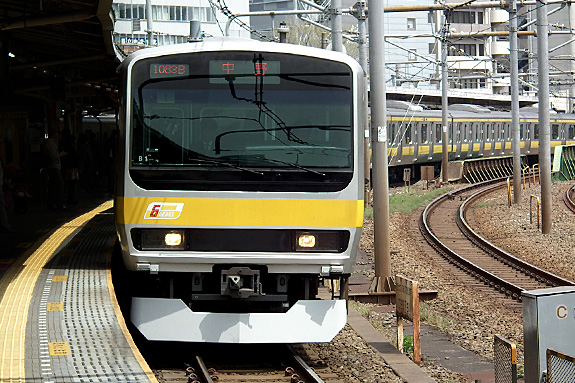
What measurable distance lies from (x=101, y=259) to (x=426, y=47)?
78.7m

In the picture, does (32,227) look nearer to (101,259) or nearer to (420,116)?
(101,259)

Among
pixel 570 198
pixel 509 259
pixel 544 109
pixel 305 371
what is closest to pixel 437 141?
pixel 570 198

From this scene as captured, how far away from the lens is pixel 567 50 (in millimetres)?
80812

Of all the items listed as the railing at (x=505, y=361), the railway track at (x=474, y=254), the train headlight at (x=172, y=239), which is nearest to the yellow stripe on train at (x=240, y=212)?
the train headlight at (x=172, y=239)

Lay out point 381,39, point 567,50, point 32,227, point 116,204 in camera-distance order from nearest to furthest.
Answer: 1. point 116,204
2. point 381,39
3. point 32,227
4. point 567,50

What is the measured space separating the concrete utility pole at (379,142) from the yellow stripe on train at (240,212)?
13.8 ft

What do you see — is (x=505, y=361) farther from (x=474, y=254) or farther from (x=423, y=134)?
(x=423, y=134)

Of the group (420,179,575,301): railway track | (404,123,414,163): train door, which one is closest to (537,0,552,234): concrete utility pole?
(420,179,575,301): railway track

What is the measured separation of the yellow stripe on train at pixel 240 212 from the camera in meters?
7.93

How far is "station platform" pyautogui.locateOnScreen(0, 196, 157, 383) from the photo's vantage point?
600 centimetres

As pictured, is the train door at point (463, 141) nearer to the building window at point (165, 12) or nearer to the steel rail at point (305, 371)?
the steel rail at point (305, 371)

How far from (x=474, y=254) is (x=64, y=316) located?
39.0ft

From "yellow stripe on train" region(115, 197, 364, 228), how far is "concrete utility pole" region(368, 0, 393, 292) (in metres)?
4.20

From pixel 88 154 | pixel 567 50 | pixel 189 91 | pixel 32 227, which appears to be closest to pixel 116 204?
pixel 189 91
